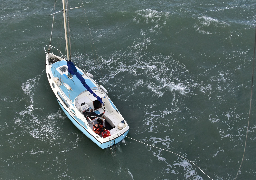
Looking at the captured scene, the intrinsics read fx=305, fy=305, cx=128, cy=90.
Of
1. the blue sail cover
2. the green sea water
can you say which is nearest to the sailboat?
the blue sail cover

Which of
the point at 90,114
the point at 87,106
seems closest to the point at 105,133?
the point at 90,114

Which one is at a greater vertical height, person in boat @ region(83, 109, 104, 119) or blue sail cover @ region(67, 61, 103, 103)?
blue sail cover @ region(67, 61, 103, 103)

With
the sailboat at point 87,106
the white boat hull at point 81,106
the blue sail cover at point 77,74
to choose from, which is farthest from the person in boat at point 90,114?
the blue sail cover at point 77,74

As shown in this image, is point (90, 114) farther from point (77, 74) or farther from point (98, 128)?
point (77, 74)

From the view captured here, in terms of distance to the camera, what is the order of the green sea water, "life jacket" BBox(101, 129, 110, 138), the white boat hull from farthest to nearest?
the green sea water, the white boat hull, "life jacket" BBox(101, 129, 110, 138)

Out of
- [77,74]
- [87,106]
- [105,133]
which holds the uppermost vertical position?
[77,74]

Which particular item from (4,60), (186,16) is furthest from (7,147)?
(186,16)

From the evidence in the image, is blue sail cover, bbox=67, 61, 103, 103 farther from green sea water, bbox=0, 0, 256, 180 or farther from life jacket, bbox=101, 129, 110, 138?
green sea water, bbox=0, 0, 256, 180

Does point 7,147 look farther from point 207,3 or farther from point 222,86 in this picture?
point 207,3
